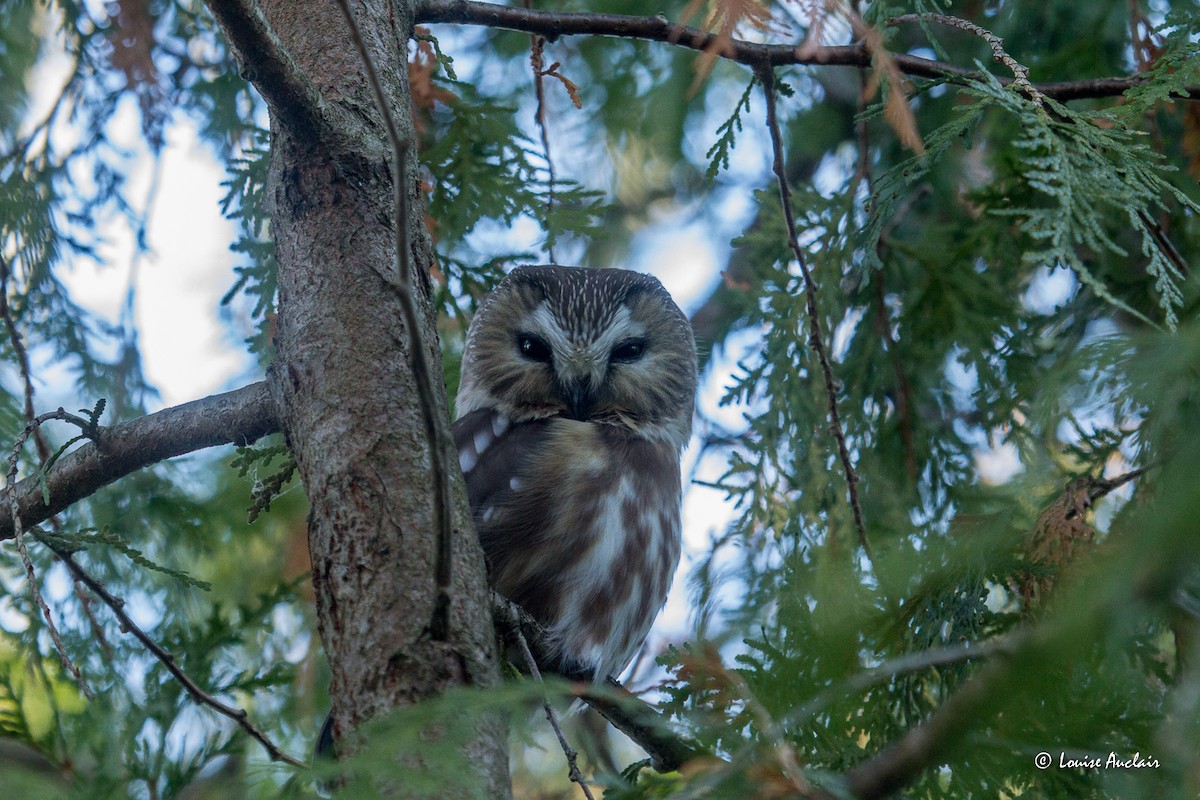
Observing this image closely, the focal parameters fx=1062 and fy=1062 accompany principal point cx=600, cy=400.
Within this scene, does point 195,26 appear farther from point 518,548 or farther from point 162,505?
point 518,548

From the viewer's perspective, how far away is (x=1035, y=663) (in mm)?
1172

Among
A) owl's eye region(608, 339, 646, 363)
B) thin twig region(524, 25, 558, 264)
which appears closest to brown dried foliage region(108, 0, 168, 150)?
thin twig region(524, 25, 558, 264)

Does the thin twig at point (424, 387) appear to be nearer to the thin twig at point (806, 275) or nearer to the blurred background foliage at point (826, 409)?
the blurred background foliage at point (826, 409)

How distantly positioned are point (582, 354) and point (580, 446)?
0.40 meters

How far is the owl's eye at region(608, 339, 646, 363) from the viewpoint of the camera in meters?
3.56

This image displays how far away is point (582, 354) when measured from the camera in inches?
134

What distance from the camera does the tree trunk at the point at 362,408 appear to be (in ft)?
5.72

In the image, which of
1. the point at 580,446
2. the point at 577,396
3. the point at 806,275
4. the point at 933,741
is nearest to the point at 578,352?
the point at 577,396

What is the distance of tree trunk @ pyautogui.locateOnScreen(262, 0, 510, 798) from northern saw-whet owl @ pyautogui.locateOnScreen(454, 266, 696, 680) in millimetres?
813

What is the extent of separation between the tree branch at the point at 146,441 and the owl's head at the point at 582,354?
1.27m

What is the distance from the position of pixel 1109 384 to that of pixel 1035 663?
0.75 meters

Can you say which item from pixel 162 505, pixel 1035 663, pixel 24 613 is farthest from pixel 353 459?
pixel 162 505

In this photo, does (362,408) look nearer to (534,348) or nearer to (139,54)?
(534,348)

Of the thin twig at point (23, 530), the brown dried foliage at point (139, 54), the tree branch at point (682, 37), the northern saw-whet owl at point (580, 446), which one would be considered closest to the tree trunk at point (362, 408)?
the tree branch at point (682, 37)
